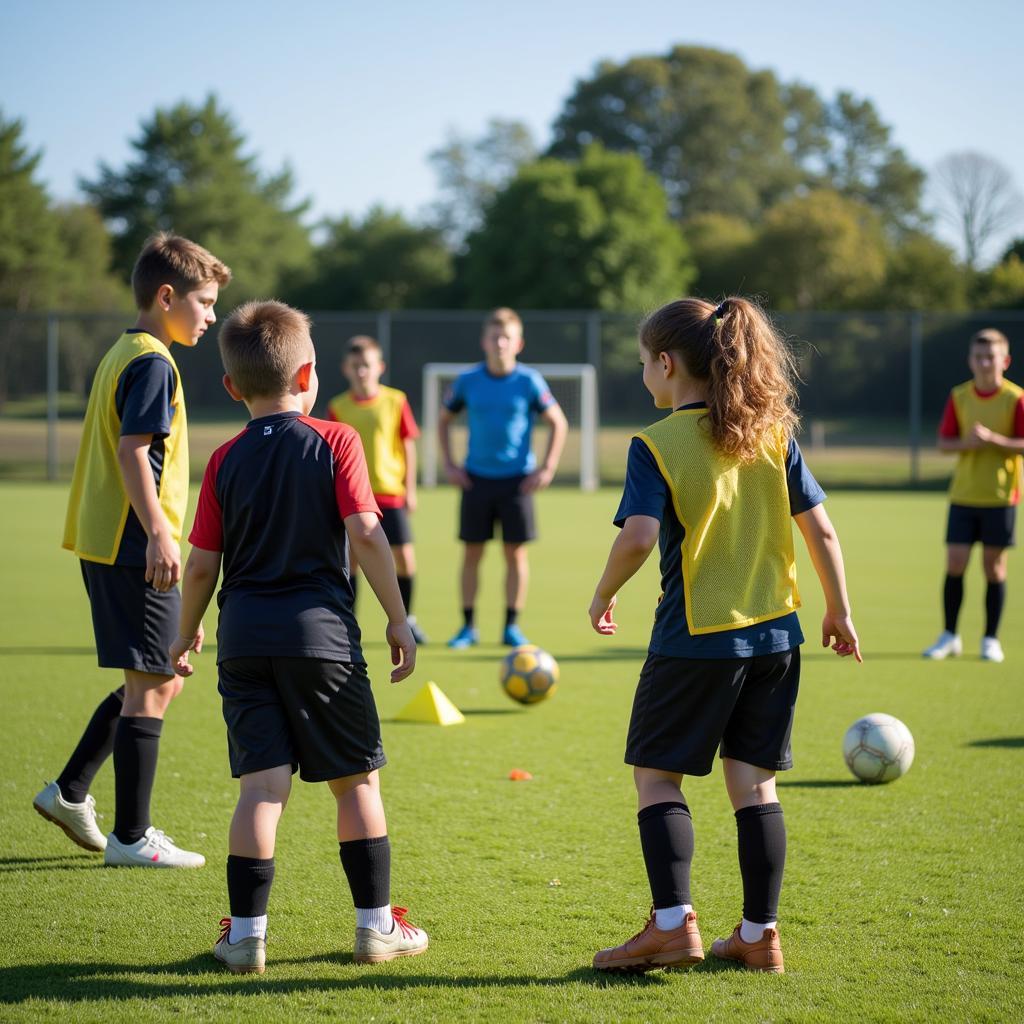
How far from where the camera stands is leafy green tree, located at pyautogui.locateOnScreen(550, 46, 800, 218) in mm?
71188

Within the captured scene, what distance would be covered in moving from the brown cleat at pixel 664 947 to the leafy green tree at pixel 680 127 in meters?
70.2

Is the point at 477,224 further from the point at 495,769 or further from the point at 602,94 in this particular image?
the point at 495,769

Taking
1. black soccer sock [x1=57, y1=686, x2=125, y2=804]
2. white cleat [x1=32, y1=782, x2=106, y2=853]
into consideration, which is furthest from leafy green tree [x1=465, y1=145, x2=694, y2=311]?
white cleat [x1=32, y1=782, x2=106, y2=853]

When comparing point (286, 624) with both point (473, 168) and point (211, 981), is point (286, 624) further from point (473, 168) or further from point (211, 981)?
point (473, 168)

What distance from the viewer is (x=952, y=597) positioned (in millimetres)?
8258

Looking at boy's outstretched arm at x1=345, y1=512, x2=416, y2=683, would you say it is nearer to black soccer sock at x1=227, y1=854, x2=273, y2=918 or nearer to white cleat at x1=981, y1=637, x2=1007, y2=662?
black soccer sock at x1=227, y1=854, x2=273, y2=918

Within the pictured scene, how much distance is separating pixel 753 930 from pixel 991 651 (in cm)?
549

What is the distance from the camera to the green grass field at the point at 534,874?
10.4ft

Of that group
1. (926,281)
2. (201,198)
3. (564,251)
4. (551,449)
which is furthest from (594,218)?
(551,449)

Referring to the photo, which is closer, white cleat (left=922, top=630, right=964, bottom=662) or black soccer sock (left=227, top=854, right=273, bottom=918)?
black soccer sock (left=227, top=854, right=273, bottom=918)

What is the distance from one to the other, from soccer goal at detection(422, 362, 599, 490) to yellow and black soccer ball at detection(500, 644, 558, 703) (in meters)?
17.4

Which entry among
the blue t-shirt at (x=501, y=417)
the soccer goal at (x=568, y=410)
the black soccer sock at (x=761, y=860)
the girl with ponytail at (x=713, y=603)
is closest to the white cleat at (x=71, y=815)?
the girl with ponytail at (x=713, y=603)

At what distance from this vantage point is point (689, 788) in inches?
203

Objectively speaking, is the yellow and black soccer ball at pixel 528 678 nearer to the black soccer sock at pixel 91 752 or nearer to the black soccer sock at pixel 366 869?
the black soccer sock at pixel 91 752
